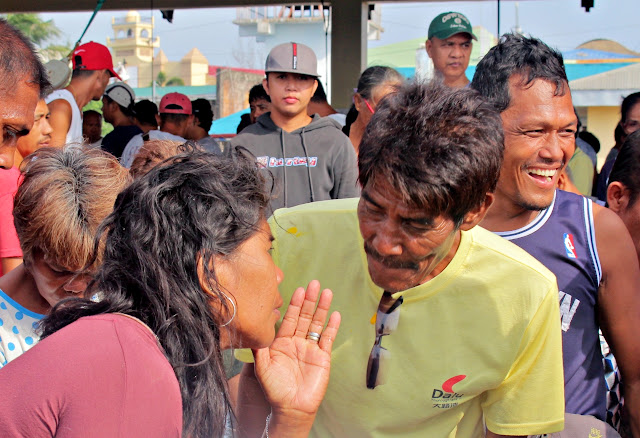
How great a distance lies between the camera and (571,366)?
2.20 m

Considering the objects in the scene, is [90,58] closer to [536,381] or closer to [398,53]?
[536,381]

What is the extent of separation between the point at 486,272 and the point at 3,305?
61.6 inches

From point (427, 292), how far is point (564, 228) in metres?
0.71

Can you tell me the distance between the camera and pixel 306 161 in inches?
167

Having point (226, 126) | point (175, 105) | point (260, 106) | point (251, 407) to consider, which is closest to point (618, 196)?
point (251, 407)

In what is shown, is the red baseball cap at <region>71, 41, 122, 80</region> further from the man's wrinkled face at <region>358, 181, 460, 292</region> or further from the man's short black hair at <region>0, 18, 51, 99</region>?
the man's wrinkled face at <region>358, 181, 460, 292</region>

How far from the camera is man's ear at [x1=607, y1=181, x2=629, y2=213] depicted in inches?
104

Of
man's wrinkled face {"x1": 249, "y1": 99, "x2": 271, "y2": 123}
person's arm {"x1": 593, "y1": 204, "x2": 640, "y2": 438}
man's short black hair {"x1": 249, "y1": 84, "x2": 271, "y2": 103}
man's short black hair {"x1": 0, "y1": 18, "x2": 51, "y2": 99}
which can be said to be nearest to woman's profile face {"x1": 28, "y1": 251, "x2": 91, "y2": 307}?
man's short black hair {"x1": 0, "y1": 18, "x2": 51, "y2": 99}

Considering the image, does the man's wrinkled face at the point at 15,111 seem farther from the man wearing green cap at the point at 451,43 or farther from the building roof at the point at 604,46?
the building roof at the point at 604,46

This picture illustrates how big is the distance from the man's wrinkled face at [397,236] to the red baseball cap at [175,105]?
4.58m

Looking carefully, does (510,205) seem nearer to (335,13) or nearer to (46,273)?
(46,273)

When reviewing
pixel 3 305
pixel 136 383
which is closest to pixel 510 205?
pixel 136 383

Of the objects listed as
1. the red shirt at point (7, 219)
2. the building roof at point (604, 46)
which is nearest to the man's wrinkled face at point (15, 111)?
the red shirt at point (7, 219)

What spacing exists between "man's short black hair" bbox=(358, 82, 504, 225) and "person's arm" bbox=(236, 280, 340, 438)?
389 millimetres
